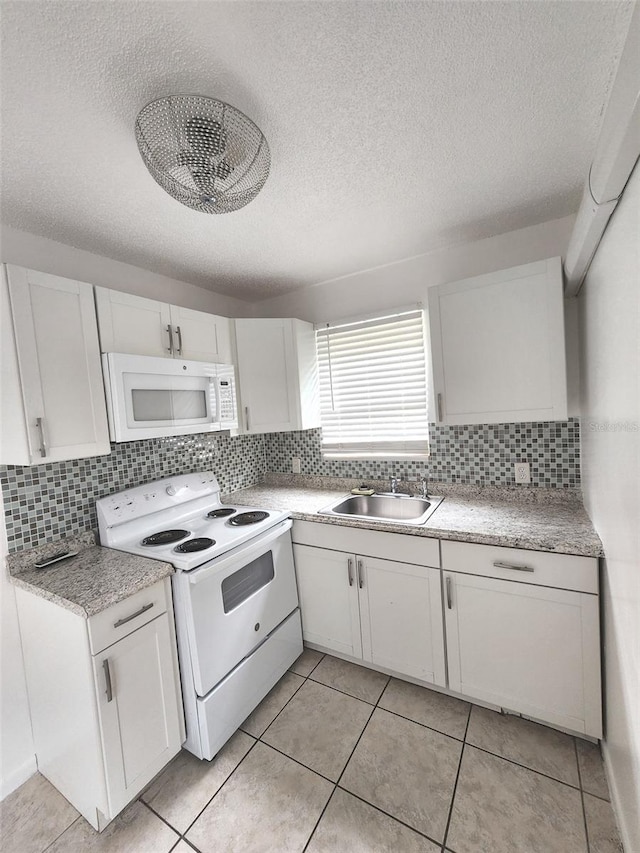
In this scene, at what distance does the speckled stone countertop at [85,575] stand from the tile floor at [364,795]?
0.86 metres

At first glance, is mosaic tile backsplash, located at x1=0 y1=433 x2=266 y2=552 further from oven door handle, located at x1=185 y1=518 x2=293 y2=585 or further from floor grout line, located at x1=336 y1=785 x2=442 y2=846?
floor grout line, located at x1=336 y1=785 x2=442 y2=846

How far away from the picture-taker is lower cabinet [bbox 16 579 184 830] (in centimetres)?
125

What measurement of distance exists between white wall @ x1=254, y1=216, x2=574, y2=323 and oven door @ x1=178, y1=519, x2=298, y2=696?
5.15 feet

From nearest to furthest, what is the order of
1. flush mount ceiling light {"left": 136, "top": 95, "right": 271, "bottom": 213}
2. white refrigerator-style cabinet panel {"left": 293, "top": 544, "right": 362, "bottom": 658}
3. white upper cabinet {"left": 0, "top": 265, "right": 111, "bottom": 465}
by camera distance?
flush mount ceiling light {"left": 136, "top": 95, "right": 271, "bottom": 213}, white upper cabinet {"left": 0, "top": 265, "right": 111, "bottom": 465}, white refrigerator-style cabinet panel {"left": 293, "top": 544, "right": 362, "bottom": 658}

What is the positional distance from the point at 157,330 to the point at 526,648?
2.33m

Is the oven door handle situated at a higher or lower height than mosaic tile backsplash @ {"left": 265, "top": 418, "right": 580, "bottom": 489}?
lower

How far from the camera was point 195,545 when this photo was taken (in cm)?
167

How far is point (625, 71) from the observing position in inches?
27.0

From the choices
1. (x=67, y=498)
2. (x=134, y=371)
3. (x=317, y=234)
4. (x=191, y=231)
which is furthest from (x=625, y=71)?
(x=67, y=498)

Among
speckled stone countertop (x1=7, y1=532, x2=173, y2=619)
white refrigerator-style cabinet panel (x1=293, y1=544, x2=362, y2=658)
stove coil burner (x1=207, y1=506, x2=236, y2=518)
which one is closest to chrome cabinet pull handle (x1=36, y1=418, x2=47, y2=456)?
speckled stone countertop (x1=7, y1=532, x2=173, y2=619)

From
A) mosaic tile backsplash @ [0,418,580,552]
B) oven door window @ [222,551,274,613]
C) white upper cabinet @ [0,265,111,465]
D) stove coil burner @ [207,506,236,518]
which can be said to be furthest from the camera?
stove coil burner @ [207,506,236,518]

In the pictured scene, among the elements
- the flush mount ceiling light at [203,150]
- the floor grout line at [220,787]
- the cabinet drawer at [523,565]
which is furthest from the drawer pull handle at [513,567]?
the flush mount ceiling light at [203,150]

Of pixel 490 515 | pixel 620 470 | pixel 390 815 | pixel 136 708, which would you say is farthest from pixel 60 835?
pixel 620 470

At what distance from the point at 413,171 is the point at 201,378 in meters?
1.43
